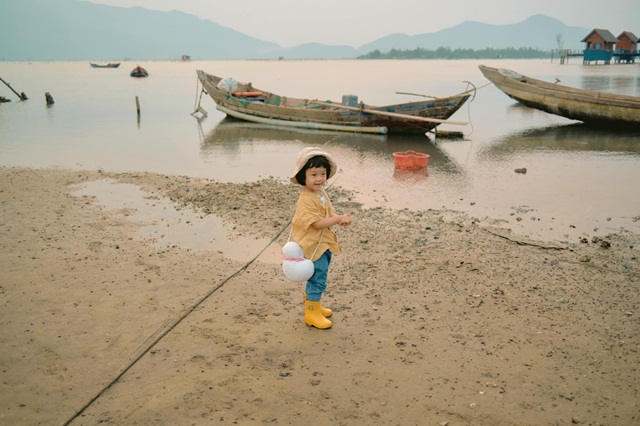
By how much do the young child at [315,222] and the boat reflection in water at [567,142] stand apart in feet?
37.8

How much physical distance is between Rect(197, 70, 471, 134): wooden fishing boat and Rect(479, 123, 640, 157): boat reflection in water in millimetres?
1922

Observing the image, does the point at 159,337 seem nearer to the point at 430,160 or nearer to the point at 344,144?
the point at 430,160

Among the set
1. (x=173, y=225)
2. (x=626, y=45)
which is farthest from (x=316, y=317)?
(x=626, y=45)

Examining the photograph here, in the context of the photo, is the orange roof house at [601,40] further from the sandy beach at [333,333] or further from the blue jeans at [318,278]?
the blue jeans at [318,278]

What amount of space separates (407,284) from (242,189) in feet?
15.9

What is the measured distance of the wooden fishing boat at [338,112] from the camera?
632 inches

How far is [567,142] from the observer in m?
16.3

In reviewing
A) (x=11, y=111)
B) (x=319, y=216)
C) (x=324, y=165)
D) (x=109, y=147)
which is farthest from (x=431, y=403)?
(x=11, y=111)

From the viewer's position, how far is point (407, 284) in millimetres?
4883

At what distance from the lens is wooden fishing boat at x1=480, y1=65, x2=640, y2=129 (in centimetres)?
1661

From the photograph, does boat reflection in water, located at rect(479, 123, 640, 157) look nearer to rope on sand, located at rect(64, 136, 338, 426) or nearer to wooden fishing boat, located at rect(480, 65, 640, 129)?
wooden fishing boat, located at rect(480, 65, 640, 129)

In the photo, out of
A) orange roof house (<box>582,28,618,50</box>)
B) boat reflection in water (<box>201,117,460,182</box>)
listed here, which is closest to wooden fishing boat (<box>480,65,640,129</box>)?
boat reflection in water (<box>201,117,460,182</box>)

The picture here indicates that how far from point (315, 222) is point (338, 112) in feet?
46.6

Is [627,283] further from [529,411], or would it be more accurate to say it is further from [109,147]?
[109,147]
